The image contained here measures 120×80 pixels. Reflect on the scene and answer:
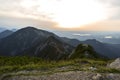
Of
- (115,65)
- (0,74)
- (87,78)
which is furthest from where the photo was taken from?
(115,65)

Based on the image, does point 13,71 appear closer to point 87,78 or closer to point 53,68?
point 53,68

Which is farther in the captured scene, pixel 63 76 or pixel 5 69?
pixel 5 69

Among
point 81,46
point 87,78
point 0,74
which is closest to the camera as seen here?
point 87,78

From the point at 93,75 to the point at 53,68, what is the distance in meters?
7.53

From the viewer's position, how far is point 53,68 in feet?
103

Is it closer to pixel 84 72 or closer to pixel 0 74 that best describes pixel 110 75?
pixel 84 72

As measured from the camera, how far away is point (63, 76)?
26078 mm

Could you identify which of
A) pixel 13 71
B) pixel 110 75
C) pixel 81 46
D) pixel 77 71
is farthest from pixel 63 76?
pixel 81 46

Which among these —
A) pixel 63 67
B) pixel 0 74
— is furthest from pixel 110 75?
pixel 0 74

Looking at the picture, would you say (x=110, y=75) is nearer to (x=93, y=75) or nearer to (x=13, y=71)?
(x=93, y=75)

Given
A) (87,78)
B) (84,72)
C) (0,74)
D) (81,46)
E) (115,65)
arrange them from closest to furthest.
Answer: (87,78)
(84,72)
(0,74)
(115,65)
(81,46)

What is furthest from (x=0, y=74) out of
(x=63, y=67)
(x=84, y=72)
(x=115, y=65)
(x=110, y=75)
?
(x=115, y=65)

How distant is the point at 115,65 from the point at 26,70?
13328mm

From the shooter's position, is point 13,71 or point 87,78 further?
point 13,71
